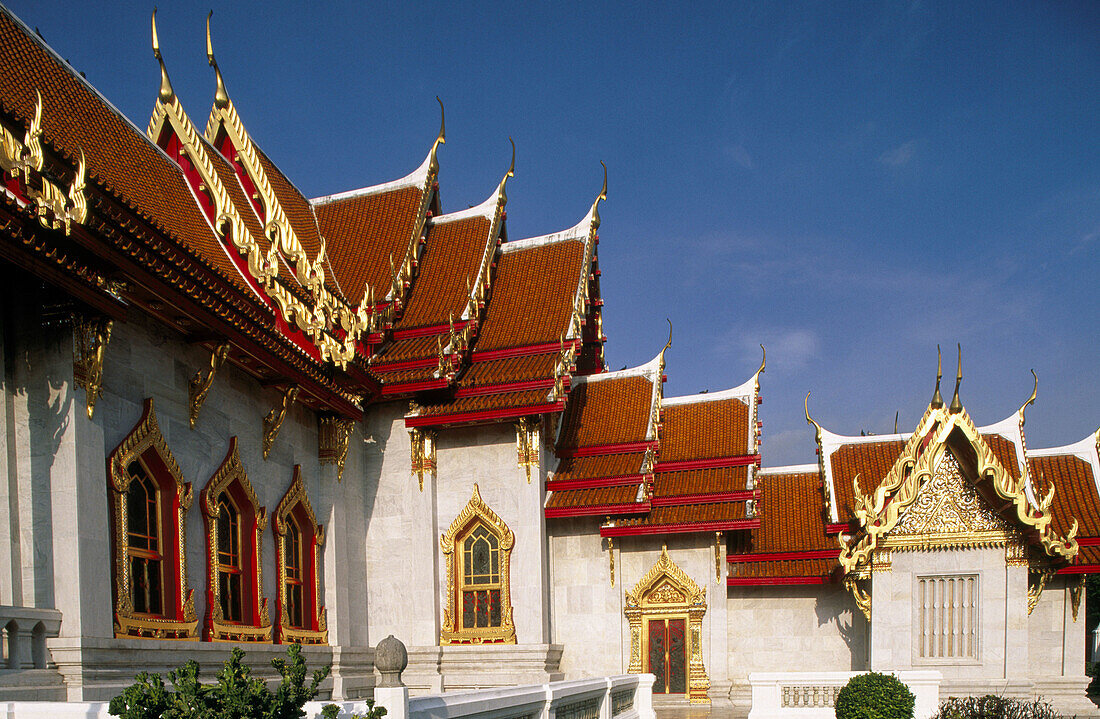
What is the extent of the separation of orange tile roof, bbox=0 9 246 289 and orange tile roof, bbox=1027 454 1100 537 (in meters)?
13.3

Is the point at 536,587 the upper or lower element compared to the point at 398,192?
lower

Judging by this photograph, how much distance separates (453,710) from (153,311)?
561 cm

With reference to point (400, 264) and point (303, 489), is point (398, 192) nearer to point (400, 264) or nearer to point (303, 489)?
point (400, 264)

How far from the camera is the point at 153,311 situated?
10.2 metres

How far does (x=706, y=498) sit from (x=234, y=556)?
793 cm

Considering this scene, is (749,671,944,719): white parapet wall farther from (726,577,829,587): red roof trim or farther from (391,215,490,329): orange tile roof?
(391,215,490,329): orange tile roof

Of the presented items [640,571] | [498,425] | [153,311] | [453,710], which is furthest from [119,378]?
[640,571]

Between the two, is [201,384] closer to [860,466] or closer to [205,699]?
[205,699]

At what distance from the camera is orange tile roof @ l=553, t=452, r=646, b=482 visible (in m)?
16.5

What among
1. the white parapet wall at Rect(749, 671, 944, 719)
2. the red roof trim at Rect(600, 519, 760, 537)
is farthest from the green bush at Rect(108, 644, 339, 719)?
the red roof trim at Rect(600, 519, 760, 537)

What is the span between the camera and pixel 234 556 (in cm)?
1200

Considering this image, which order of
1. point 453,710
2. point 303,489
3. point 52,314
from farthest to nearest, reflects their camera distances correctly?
point 303,489 < point 52,314 < point 453,710

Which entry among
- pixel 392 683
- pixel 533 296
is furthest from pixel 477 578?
pixel 392 683

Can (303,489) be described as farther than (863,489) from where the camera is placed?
No
